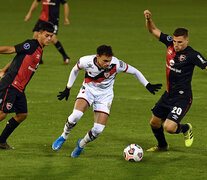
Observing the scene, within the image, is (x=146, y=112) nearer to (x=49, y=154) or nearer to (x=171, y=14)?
(x=49, y=154)

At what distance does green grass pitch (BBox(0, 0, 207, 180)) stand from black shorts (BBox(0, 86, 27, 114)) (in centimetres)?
80

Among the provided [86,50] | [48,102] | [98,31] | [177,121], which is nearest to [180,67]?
[177,121]

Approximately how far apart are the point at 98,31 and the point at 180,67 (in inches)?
630

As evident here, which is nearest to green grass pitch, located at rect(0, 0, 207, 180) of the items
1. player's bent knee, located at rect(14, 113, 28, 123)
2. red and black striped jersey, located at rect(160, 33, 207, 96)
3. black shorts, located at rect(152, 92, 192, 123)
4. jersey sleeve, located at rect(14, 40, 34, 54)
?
player's bent knee, located at rect(14, 113, 28, 123)

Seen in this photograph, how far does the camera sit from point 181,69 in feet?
34.0

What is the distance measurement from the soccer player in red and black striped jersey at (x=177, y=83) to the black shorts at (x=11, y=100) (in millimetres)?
2370

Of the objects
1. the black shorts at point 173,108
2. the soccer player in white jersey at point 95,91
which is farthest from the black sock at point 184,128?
the soccer player in white jersey at point 95,91

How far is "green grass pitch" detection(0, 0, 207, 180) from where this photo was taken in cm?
968

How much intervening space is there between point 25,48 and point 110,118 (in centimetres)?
378

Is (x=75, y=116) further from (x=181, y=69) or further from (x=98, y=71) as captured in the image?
(x=181, y=69)

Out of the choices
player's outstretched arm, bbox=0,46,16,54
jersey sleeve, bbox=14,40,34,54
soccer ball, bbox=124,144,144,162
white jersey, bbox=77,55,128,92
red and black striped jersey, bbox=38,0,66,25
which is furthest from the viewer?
red and black striped jersey, bbox=38,0,66,25

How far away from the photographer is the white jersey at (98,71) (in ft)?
34.2

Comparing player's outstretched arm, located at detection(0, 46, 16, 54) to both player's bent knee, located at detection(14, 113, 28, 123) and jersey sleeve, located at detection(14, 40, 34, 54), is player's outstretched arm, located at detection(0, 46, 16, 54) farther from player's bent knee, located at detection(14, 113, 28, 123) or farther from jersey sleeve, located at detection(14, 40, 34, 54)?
player's bent knee, located at detection(14, 113, 28, 123)

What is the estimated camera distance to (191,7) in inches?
1341
